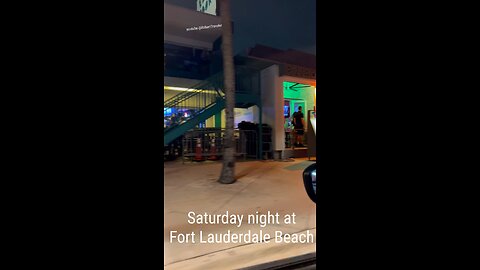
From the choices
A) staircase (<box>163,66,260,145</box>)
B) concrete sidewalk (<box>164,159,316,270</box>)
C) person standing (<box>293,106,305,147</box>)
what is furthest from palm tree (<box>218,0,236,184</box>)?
person standing (<box>293,106,305,147</box>)

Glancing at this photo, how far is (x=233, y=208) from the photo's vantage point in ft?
12.7

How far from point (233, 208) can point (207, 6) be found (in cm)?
977

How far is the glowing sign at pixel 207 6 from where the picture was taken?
1108 centimetres

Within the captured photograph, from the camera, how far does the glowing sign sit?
11080 millimetres

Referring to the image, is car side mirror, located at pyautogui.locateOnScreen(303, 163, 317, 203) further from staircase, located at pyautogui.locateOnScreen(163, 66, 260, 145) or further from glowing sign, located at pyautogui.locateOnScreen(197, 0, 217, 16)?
glowing sign, located at pyautogui.locateOnScreen(197, 0, 217, 16)

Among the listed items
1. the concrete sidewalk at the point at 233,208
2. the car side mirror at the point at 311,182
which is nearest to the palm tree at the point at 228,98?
the concrete sidewalk at the point at 233,208

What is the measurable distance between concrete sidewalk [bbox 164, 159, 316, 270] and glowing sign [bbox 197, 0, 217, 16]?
22.4 feet

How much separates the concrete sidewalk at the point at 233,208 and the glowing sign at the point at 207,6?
6829 millimetres

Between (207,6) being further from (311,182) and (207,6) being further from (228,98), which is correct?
(311,182)

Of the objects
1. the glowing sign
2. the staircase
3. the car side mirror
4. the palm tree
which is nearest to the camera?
the car side mirror

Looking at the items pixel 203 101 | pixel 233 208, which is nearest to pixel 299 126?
pixel 203 101

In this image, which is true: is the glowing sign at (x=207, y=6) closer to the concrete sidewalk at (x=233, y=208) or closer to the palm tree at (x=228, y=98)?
the palm tree at (x=228, y=98)
